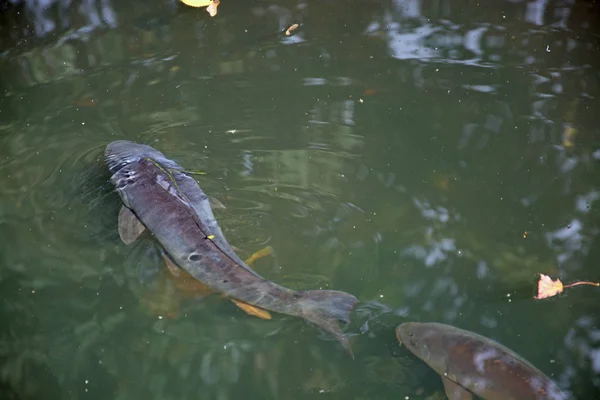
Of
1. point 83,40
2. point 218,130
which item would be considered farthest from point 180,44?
point 218,130

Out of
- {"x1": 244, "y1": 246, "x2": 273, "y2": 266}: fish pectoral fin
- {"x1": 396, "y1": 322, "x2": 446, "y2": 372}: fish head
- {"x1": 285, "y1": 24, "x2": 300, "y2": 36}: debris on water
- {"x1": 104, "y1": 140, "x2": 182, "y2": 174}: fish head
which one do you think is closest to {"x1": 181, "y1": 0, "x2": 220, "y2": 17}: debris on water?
{"x1": 285, "y1": 24, "x2": 300, "y2": 36}: debris on water

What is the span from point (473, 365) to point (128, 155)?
2.68m

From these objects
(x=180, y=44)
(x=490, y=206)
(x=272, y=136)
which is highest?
(x=180, y=44)

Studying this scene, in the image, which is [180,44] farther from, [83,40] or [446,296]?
[446,296]

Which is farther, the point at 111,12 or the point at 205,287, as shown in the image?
the point at 111,12

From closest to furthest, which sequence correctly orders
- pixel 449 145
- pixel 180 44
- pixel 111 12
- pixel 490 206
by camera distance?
pixel 490 206, pixel 449 145, pixel 180 44, pixel 111 12

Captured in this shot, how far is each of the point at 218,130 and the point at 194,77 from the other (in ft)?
2.51

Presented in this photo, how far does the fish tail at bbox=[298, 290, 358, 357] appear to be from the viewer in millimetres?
3287

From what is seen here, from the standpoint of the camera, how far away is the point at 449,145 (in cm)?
462

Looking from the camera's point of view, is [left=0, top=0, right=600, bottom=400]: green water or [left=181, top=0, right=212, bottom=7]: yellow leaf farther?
[left=181, top=0, right=212, bottom=7]: yellow leaf

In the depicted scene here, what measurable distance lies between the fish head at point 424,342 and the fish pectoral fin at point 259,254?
954mm

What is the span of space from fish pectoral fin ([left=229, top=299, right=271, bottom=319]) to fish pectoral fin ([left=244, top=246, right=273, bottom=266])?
369mm

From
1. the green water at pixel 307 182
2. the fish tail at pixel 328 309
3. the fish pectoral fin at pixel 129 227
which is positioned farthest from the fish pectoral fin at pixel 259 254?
the fish pectoral fin at pixel 129 227

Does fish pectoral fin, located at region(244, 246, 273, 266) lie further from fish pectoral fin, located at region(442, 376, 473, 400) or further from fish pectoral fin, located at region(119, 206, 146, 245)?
fish pectoral fin, located at region(442, 376, 473, 400)
